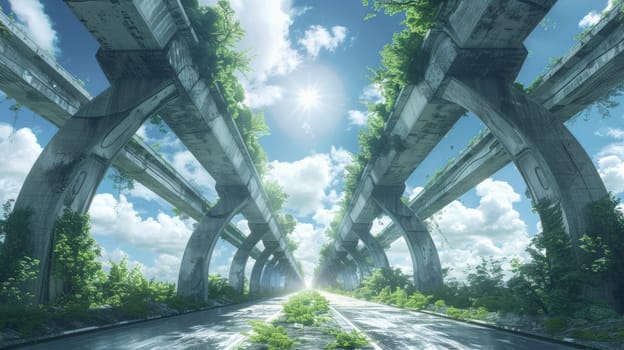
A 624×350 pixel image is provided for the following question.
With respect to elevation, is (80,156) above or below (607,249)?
above

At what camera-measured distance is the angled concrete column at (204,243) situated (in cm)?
1866

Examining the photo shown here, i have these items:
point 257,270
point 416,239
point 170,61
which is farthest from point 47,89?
point 257,270

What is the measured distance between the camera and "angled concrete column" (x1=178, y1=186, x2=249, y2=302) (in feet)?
61.2

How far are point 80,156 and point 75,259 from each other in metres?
3.09

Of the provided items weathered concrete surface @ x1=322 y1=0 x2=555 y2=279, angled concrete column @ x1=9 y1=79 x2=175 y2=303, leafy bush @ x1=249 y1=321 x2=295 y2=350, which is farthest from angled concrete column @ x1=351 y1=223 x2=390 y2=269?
leafy bush @ x1=249 y1=321 x2=295 y2=350

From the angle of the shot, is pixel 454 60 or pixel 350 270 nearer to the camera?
pixel 454 60

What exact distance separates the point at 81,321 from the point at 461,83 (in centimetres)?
1341

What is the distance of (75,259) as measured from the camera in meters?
9.59

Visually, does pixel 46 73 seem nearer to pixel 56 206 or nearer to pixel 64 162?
pixel 64 162

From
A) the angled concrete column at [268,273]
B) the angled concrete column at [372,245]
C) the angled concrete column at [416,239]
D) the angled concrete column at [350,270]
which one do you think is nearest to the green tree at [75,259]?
the angled concrete column at [416,239]

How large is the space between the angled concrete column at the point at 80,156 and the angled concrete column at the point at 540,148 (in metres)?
11.0

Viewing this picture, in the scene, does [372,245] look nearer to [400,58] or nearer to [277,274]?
[400,58]

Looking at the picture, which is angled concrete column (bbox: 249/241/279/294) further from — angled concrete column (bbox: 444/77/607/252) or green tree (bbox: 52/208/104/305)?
angled concrete column (bbox: 444/77/607/252)

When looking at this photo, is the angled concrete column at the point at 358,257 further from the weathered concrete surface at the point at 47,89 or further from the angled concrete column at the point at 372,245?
the weathered concrete surface at the point at 47,89
